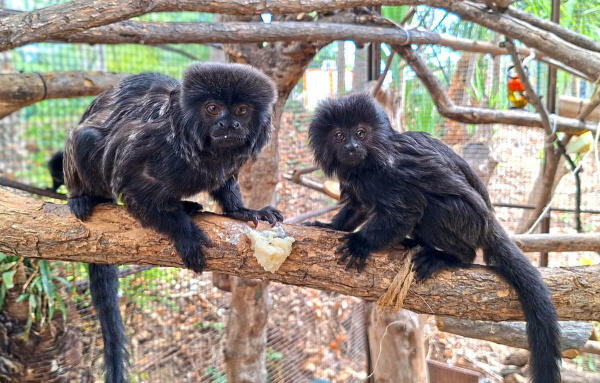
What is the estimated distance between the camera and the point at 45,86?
293cm

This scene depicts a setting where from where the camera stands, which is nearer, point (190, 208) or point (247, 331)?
point (190, 208)

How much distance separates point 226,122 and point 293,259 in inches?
25.1

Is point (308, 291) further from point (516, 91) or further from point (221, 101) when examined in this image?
point (221, 101)

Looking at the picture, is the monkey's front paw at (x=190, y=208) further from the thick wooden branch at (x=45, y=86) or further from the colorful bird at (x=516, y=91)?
the colorful bird at (x=516, y=91)

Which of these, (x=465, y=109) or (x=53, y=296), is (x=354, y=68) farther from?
(x=53, y=296)

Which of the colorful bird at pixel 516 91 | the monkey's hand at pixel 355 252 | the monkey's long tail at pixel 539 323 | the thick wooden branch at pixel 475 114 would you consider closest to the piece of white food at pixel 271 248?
the monkey's hand at pixel 355 252

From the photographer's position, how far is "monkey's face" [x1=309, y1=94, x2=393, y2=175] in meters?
2.17

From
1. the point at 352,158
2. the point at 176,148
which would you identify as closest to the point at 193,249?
the point at 176,148

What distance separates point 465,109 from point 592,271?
1933 mm

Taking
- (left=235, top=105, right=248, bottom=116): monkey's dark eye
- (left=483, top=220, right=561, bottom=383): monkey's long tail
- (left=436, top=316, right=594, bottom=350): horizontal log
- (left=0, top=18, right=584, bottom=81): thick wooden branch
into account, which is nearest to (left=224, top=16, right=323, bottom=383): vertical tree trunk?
(left=0, top=18, right=584, bottom=81): thick wooden branch

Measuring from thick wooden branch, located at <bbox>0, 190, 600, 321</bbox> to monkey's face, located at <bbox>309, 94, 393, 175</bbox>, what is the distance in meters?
0.40

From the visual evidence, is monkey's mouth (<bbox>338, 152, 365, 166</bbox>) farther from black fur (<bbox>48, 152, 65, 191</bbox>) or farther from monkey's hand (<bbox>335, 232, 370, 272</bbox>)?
black fur (<bbox>48, 152, 65, 191</bbox>)

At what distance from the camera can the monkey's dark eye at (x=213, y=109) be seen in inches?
76.9

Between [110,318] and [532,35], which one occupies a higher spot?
[532,35]
